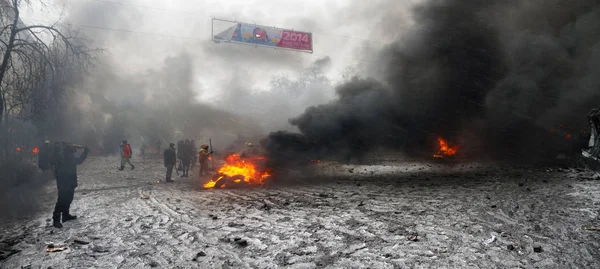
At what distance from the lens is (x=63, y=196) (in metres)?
5.99

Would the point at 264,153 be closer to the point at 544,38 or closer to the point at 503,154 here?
the point at 503,154

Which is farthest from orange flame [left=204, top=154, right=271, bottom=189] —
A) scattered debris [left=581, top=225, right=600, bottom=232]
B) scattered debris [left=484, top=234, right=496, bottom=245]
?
scattered debris [left=581, top=225, right=600, bottom=232]

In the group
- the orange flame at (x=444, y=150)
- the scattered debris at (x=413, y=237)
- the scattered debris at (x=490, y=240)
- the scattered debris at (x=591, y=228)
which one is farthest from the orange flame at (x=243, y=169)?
the orange flame at (x=444, y=150)

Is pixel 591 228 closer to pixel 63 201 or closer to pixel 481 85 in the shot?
pixel 63 201

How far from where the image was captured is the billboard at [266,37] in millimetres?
14180

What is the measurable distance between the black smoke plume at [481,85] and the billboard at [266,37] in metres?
3.47

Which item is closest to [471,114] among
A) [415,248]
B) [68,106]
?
[415,248]

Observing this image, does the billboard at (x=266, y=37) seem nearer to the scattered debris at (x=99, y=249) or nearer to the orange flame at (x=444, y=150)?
the orange flame at (x=444, y=150)

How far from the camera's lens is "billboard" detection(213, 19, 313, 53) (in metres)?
14.2

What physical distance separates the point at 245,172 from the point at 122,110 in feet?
89.7

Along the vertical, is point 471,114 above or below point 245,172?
above

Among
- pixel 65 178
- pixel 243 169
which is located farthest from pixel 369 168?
pixel 65 178

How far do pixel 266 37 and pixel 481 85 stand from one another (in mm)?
13596

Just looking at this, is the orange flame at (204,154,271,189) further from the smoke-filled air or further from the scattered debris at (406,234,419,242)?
the scattered debris at (406,234,419,242)
